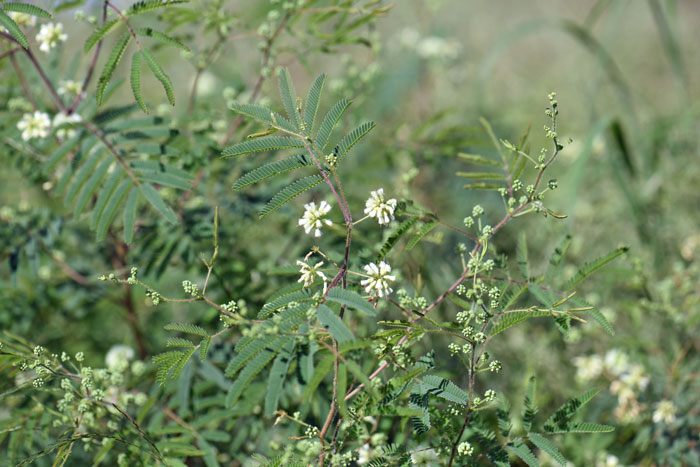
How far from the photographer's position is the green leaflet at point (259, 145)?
3.79 ft

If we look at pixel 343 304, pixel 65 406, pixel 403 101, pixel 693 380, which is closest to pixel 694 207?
pixel 693 380

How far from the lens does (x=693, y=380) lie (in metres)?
1.78

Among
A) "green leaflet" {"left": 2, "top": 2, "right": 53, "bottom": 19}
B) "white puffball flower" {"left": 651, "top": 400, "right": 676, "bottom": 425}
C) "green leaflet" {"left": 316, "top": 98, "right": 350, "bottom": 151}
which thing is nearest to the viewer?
"green leaflet" {"left": 316, "top": 98, "right": 350, "bottom": 151}

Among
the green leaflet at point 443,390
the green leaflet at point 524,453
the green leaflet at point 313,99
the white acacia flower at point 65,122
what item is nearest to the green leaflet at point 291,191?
the green leaflet at point 313,99

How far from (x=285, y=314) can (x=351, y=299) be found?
0.45 ft

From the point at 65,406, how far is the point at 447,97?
431cm

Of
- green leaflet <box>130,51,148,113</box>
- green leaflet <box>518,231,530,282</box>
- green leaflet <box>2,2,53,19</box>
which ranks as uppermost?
green leaflet <box>2,2,53,19</box>

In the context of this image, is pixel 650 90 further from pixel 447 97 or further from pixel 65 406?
pixel 65 406

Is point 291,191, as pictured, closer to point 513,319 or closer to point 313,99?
point 313,99

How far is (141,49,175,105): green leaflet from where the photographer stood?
52.1 inches

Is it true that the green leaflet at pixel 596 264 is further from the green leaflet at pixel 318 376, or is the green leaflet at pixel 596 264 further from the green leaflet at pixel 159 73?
the green leaflet at pixel 159 73

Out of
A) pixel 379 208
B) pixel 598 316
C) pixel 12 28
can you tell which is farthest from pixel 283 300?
pixel 12 28

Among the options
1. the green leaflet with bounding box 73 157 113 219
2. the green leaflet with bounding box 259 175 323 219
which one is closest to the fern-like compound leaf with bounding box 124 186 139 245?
the green leaflet with bounding box 73 157 113 219

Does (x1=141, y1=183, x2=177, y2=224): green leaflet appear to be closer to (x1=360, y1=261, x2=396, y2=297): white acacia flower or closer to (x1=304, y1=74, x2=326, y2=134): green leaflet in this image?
(x1=304, y1=74, x2=326, y2=134): green leaflet
